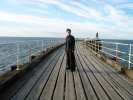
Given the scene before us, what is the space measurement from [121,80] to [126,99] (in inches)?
111

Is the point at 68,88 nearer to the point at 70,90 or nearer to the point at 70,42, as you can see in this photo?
the point at 70,90

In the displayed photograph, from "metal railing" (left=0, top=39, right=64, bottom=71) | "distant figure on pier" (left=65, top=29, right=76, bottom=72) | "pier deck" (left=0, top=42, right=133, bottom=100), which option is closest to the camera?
"pier deck" (left=0, top=42, right=133, bottom=100)

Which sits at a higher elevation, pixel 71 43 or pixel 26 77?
pixel 71 43

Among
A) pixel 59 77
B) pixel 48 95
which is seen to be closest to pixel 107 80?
pixel 59 77

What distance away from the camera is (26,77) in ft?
32.1

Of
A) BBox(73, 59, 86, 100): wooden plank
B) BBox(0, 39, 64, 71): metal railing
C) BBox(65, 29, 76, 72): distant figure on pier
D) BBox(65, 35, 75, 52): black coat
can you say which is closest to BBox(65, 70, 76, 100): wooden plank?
BBox(73, 59, 86, 100): wooden plank

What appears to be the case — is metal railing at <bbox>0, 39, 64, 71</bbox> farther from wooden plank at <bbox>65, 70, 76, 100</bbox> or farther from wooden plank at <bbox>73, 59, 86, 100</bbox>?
wooden plank at <bbox>73, 59, 86, 100</bbox>

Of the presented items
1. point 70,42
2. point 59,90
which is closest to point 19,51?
point 70,42

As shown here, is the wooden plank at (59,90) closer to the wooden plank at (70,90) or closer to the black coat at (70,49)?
the wooden plank at (70,90)

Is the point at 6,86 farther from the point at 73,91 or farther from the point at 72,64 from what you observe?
the point at 72,64

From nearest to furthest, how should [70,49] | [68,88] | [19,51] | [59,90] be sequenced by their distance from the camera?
1. [59,90]
2. [68,88]
3. [19,51]
4. [70,49]

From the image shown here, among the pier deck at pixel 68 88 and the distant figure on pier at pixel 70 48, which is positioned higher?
the distant figure on pier at pixel 70 48

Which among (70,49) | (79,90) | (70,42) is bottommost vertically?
(79,90)

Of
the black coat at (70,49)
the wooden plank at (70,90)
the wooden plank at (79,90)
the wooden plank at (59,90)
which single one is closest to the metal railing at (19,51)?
the wooden plank at (59,90)
